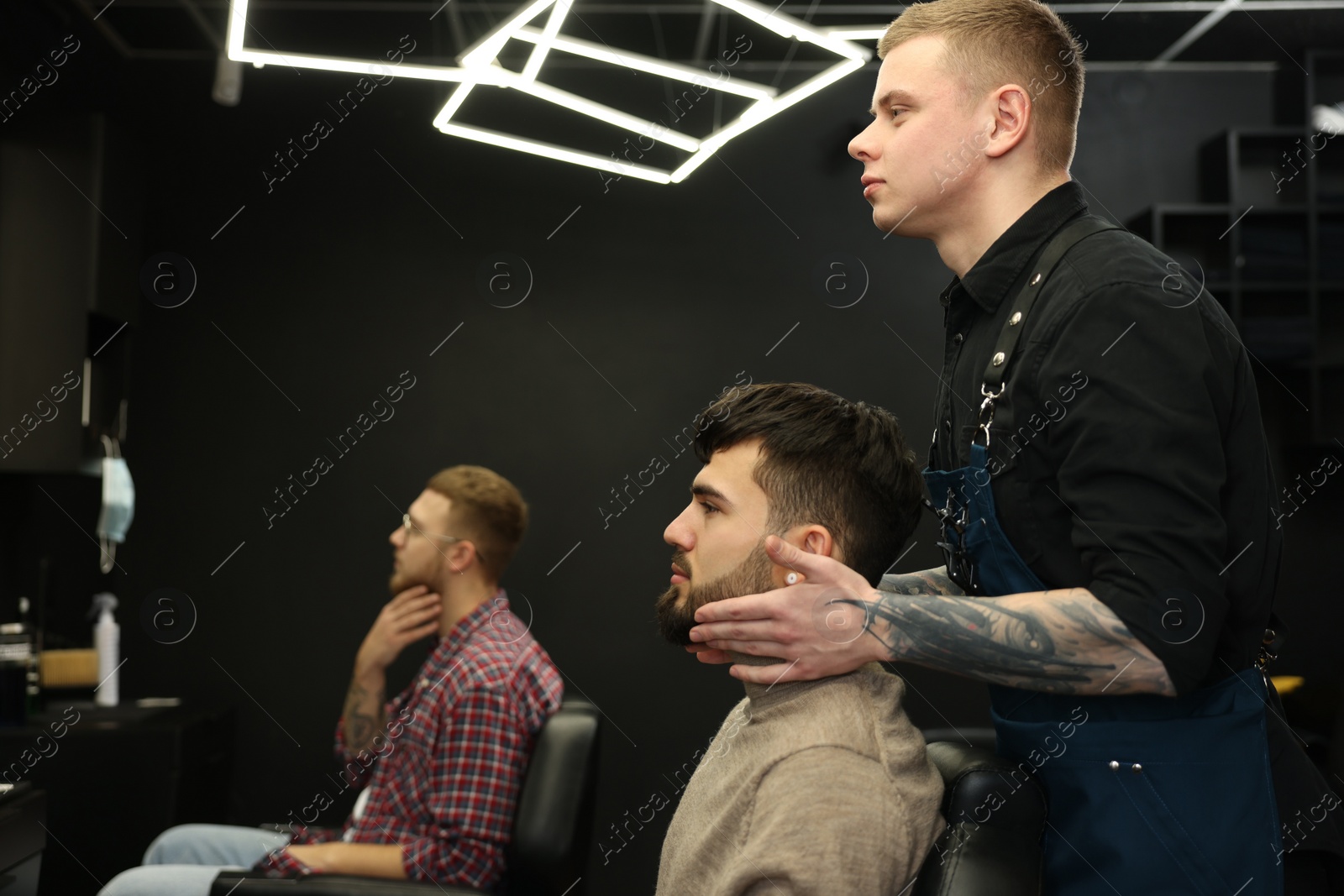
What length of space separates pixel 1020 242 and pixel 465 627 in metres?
1.82

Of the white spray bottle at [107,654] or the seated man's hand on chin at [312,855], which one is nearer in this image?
the seated man's hand on chin at [312,855]

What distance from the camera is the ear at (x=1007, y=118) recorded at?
4.62 ft

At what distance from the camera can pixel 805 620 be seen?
1.22 m

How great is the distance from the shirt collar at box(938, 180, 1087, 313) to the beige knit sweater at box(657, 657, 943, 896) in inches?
21.2

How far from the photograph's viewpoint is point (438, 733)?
8.16ft

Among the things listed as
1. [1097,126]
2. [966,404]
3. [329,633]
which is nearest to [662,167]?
[1097,126]

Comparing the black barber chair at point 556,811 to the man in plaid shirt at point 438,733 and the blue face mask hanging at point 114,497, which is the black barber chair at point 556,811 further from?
the blue face mask hanging at point 114,497

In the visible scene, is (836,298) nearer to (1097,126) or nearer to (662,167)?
(662,167)

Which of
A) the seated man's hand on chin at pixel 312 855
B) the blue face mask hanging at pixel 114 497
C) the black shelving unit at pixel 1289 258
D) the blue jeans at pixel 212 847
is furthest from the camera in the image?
the black shelving unit at pixel 1289 258

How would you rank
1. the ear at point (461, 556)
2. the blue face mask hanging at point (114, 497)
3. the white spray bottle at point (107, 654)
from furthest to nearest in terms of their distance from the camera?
1. the blue face mask hanging at point (114, 497)
2. the white spray bottle at point (107, 654)
3. the ear at point (461, 556)

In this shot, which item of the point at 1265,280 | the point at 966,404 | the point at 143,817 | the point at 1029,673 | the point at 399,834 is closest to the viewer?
the point at 1029,673

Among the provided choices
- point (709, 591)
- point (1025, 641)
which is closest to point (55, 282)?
point (709, 591)

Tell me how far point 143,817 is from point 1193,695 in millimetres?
3113

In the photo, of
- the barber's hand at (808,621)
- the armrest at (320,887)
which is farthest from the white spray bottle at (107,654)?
the barber's hand at (808,621)
